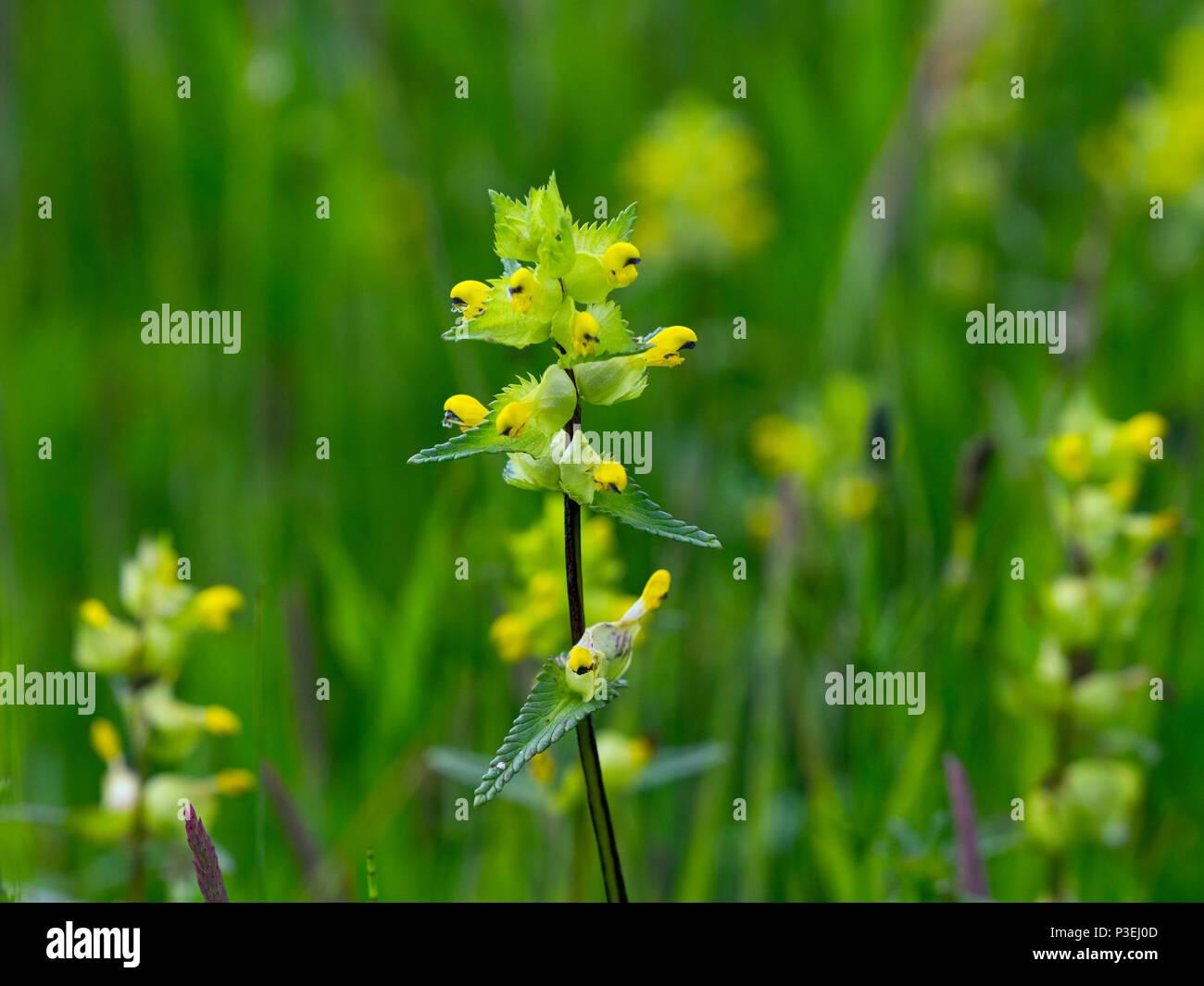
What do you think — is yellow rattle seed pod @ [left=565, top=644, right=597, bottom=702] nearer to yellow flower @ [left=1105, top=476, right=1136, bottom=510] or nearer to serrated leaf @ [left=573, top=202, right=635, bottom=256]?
serrated leaf @ [left=573, top=202, right=635, bottom=256]

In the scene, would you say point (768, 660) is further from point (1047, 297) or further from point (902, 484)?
point (1047, 297)

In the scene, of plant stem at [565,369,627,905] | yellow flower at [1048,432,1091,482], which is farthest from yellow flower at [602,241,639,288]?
yellow flower at [1048,432,1091,482]

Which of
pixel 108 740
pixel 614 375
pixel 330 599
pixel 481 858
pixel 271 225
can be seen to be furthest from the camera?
pixel 271 225

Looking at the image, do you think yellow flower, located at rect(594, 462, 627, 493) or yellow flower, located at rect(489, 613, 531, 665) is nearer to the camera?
yellow flower, located at rect(594, 462, 627, 493)

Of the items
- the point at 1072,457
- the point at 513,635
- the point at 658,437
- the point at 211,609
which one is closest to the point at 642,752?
the point at 513,635

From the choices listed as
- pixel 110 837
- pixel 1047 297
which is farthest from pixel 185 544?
pixel 1047 297

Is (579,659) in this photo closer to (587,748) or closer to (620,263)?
(587,748)
